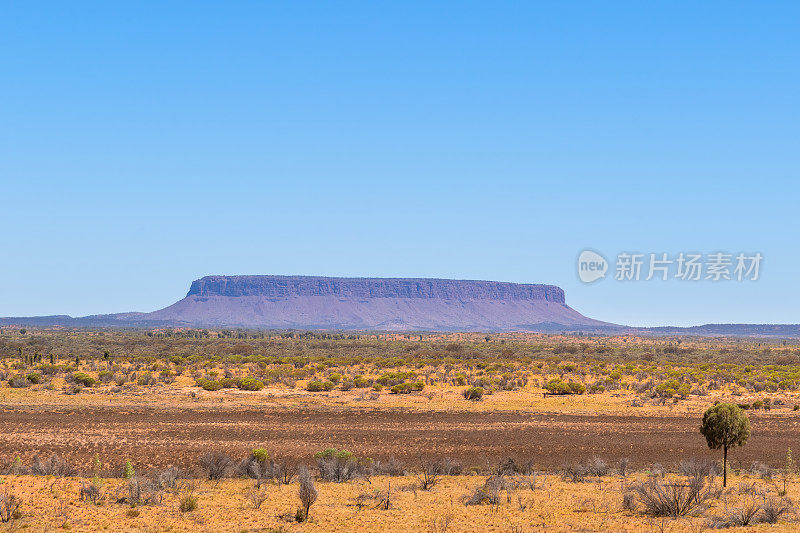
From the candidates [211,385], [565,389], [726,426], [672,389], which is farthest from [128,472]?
[672,389]

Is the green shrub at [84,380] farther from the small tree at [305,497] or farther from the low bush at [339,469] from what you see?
the small tree at [305,497]

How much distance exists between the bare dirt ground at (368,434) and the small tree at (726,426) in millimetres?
5208

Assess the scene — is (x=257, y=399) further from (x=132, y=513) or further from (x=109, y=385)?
(x=132, y=513)

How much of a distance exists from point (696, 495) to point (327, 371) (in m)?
42.0

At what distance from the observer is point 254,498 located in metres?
16.0

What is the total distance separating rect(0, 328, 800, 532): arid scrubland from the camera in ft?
49.7

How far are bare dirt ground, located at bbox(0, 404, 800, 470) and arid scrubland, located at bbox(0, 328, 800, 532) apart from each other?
0.40ft

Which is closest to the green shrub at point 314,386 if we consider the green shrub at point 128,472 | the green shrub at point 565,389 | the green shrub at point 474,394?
the green shrub at point 474,394

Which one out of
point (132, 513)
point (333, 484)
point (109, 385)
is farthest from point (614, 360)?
point (132, 513)

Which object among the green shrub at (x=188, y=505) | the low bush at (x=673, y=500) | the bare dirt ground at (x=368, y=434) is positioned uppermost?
the low bush at (x=673, y=500)

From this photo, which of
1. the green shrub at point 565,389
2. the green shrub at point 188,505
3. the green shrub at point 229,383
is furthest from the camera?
the green shrub at point 229,383

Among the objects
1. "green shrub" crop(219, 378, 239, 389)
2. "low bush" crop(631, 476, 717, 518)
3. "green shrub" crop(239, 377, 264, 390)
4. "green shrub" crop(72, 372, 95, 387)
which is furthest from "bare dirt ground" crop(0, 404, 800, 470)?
"green shrub" crop(219, 378, 239, 389)

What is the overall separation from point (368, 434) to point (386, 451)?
140 inches

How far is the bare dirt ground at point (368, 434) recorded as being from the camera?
2398 cm
